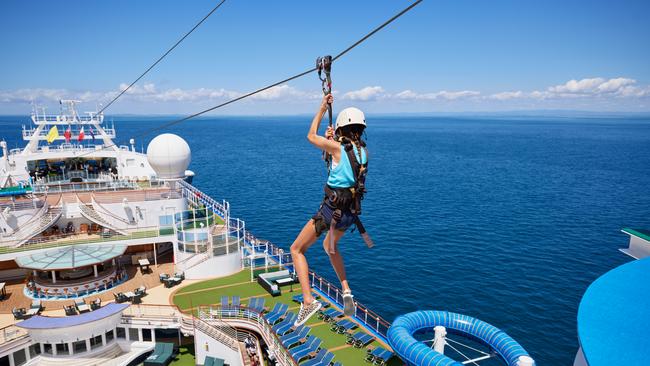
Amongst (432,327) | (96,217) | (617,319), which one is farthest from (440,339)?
(96,217)

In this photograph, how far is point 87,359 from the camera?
906 inches

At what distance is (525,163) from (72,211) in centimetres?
10870

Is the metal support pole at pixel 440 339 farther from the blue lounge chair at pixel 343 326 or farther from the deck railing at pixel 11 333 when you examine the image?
the deck railing at pixel 11 333

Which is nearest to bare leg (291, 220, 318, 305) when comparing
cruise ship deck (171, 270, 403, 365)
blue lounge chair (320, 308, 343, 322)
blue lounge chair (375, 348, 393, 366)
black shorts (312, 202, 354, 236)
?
black shorts (312, 202, 354, 236)

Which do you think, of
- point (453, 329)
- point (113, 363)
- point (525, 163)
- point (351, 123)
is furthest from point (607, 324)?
point (525, 163)

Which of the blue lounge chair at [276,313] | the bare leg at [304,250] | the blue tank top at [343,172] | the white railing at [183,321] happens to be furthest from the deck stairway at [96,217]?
the blue tank top at [343,172]

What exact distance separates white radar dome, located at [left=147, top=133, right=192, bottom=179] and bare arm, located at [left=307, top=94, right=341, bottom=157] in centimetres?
→ 3147

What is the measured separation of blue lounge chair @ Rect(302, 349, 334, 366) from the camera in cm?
1969

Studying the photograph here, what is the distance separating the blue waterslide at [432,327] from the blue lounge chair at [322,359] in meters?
3.81

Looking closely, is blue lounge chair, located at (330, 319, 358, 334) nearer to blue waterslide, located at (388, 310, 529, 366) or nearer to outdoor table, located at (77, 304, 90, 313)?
blue waterslide, located at (388, 310, 529, 366)

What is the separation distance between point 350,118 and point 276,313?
66.0 ft

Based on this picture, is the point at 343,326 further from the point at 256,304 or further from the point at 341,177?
the point at 341,177

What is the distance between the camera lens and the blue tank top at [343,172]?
24.0 ft

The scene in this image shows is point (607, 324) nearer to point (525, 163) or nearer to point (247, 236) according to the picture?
point (247, 236)
